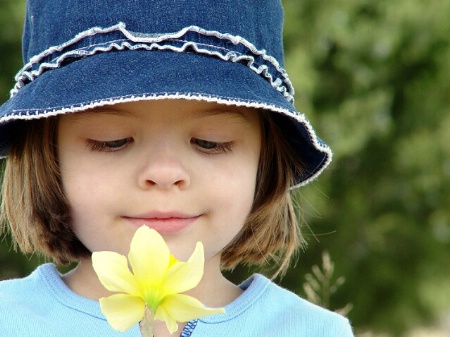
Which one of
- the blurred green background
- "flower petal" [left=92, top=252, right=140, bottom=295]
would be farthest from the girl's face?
the blurred green background

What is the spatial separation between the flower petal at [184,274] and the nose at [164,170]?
646mm

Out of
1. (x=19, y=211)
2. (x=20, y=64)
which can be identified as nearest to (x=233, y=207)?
(x=19, y=211)

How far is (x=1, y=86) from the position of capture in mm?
4621

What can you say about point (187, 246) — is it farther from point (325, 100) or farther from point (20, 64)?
point (325, 100)

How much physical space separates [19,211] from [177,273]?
3.62 feet

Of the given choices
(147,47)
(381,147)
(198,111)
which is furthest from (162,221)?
(381,147)

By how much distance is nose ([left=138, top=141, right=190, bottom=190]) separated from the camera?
Result: 65.0 inches

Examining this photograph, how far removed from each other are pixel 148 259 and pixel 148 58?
2.35ft


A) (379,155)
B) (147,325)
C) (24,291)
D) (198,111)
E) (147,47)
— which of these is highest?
(379,155)

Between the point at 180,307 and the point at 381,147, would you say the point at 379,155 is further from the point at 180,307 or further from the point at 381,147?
the point at 180,307

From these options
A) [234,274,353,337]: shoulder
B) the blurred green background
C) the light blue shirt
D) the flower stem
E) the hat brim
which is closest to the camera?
the flower stem

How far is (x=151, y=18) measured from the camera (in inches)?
67.3

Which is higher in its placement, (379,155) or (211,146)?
(379,155)

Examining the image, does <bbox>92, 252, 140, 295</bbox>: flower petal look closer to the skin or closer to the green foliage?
the skin
